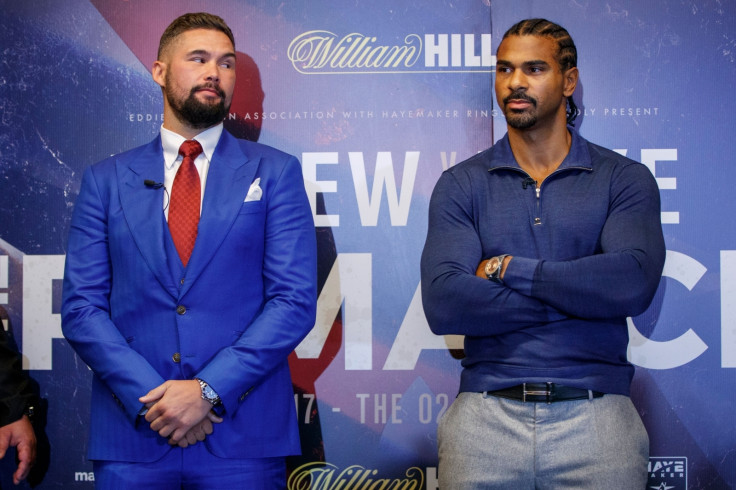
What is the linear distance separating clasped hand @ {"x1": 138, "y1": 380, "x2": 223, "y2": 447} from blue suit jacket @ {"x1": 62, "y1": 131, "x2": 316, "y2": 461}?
0.05 meters

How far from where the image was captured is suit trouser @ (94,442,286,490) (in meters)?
2.48

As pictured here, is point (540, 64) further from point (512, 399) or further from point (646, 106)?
point (512, 399)

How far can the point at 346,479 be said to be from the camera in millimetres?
3344

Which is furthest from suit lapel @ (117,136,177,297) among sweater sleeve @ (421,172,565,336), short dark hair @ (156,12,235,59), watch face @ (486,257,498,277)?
watch face @ (486,257,498,277)

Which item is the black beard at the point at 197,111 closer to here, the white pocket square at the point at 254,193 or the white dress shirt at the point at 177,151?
the white dress shirt at the point at 177,151

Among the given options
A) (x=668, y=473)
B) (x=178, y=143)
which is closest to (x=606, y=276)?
→ (x=668, y=473)

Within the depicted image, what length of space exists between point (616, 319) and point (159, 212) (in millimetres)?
1510

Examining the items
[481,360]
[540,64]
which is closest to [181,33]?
[540,64]

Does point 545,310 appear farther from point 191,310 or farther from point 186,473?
point 186,473

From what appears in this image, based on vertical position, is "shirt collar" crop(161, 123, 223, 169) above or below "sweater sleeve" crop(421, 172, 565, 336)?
above

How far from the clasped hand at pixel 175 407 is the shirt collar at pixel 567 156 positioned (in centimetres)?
121

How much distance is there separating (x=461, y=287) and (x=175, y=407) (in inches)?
36.6

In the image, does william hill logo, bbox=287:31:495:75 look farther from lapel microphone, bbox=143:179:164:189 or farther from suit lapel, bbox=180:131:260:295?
lapel microphone, bbox=143:179:164:189

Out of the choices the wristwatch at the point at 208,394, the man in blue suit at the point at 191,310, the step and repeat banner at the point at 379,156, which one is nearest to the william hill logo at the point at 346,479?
the step and repeat banner at the point at 379,156
